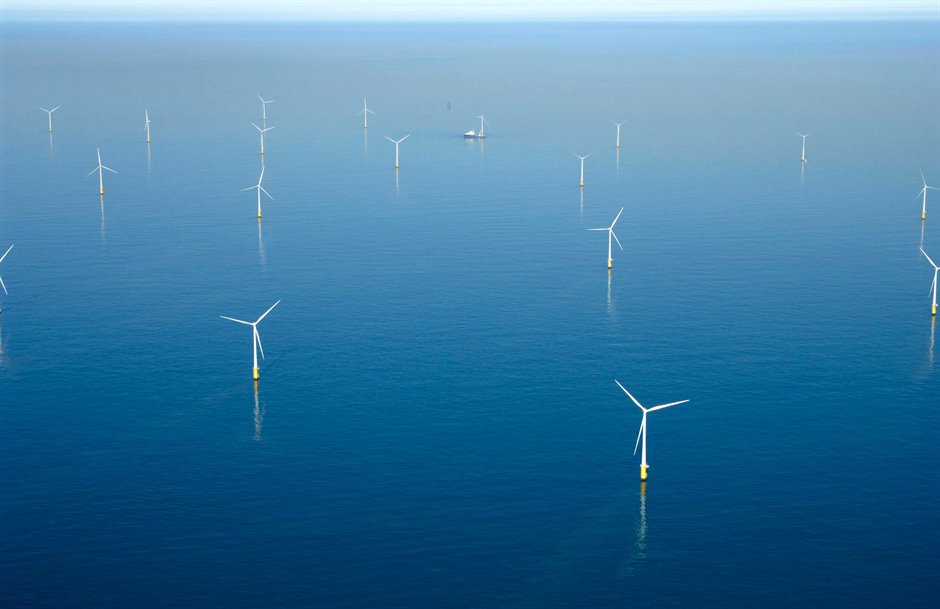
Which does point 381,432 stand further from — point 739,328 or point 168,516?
point 739,328

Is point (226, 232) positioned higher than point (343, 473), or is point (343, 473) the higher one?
point (226, 232)

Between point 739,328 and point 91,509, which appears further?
point 739,328

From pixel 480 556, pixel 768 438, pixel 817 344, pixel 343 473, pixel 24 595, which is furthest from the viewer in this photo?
pixel 817 344

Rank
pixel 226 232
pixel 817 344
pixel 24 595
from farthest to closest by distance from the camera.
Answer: pixel 226 232, pixel 817 344, pixel 24 595

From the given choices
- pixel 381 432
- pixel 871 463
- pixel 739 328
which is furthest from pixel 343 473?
pixel 739 328

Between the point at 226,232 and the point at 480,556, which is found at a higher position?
the point at 226,232

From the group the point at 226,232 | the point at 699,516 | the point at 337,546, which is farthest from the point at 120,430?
the point at 226,232

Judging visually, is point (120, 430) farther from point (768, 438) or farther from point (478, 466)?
point (768, 438)

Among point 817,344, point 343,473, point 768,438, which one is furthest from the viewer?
point 817,344

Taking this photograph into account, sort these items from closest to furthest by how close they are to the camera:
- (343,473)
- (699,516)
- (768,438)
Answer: (699,516)
(343,473)
(768,438)
